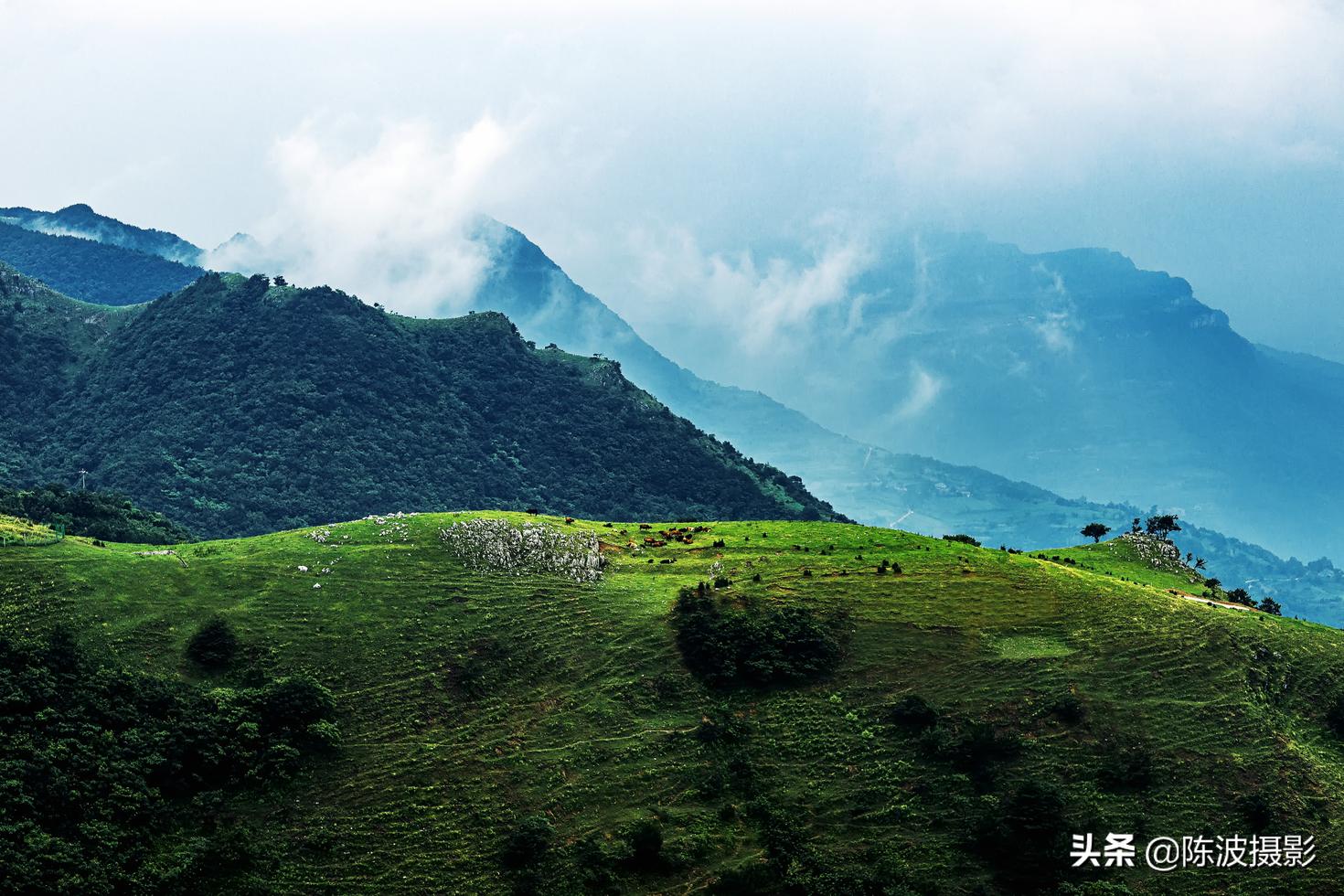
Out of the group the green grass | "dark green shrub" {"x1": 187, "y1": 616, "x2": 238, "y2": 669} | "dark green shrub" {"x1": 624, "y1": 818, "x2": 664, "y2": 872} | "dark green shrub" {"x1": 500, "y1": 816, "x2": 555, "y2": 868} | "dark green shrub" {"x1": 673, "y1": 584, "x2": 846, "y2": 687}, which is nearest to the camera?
"dark green shrub" {"x1": 500, "y1": 816, "x2": 555, "y2": 868}

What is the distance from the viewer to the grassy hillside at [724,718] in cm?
6875

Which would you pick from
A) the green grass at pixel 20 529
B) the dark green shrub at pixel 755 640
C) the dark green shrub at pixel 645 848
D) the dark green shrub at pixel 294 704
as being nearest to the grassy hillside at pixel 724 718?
the dark green shrub at pixel 645 848

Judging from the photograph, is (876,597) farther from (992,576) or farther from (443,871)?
(443,871)

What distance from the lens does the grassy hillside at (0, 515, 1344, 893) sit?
68750mm

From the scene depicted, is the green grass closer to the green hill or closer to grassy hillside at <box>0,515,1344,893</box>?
grassy hillside at <box>0,515,1344,893</box>

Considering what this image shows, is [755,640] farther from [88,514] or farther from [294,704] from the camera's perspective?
[88,514]

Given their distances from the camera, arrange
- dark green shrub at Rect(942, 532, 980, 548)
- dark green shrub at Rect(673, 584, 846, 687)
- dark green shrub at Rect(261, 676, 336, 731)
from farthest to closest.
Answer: dark green shrub at Rect(942, 532, 980, 548), dark green shrub at Rect(673, 584, 846, 687), dark green shrub at Rect(261, 676, 336, 731)

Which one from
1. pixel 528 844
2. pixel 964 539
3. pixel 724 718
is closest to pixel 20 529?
pixel 528 844

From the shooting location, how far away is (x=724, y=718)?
7944cm

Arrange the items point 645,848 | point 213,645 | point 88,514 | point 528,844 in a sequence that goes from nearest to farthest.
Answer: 1. point 528,844
2. point 645,848
3. point 213,645
4. point 88,514

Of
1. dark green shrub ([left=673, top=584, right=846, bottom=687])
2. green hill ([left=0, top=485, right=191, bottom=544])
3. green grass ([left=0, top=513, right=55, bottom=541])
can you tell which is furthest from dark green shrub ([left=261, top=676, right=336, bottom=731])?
green hill ([left=0, top=485, right=191, bottom=544])

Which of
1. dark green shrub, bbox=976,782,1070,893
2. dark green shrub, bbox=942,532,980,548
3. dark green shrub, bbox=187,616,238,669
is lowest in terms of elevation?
dark green shrub, bbox=976,782,1070,893

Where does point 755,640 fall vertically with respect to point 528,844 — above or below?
above

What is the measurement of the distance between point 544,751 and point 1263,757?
45408mm
